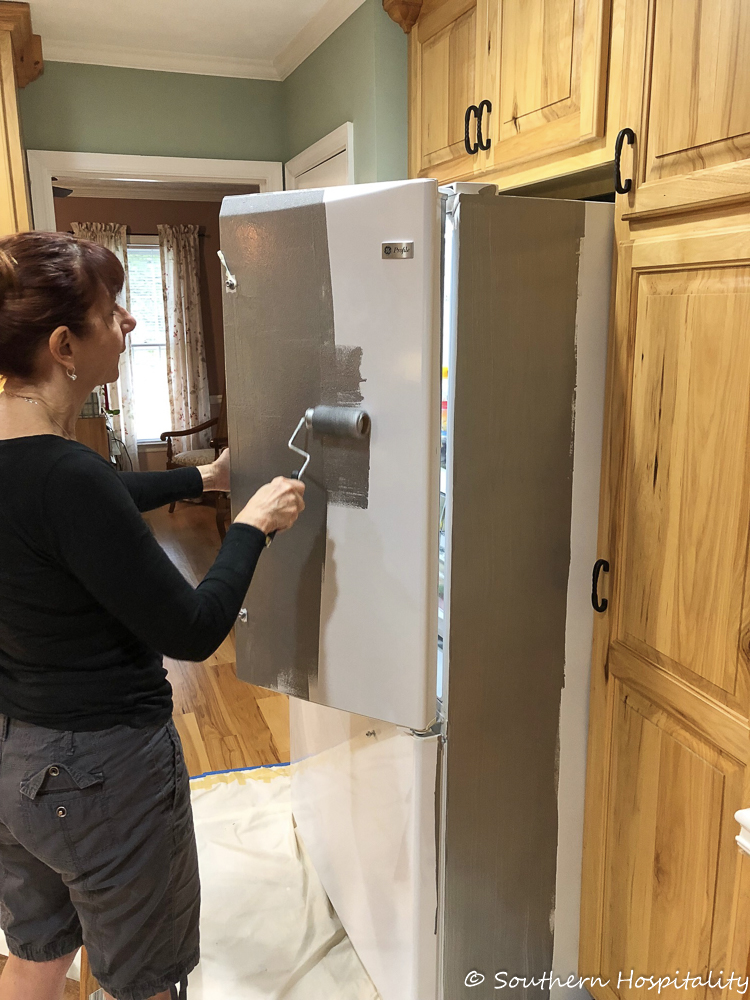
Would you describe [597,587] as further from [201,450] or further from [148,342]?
[148,342]

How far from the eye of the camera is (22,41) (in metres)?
2.29

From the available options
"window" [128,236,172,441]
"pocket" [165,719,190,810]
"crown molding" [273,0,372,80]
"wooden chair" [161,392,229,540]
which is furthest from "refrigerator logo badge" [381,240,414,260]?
"window" [128,236,172,441]

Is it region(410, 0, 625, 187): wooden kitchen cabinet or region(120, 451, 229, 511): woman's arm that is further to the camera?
region(120, 451, 229, 511): woman's arm

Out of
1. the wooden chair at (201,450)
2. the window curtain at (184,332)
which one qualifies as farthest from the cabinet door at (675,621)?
the window curtain at (184,332)

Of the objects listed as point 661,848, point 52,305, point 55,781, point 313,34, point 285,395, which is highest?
point 313,34

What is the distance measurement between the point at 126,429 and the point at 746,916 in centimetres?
601

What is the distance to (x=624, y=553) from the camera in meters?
1.31

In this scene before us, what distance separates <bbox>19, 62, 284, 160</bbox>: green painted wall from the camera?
8.48 ft

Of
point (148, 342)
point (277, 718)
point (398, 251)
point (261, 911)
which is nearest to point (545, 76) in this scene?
point (398, 251)

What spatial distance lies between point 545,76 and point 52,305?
95cm

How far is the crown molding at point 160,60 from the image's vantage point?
2.54 m

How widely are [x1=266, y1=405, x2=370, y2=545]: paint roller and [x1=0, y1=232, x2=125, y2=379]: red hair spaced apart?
377 millimetres

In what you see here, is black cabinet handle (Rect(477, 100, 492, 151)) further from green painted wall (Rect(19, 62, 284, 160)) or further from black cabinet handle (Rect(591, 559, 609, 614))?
green painted wall (Rect(19, 62, 284, 160))

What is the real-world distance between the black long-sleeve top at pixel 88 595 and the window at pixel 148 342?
5.71m
